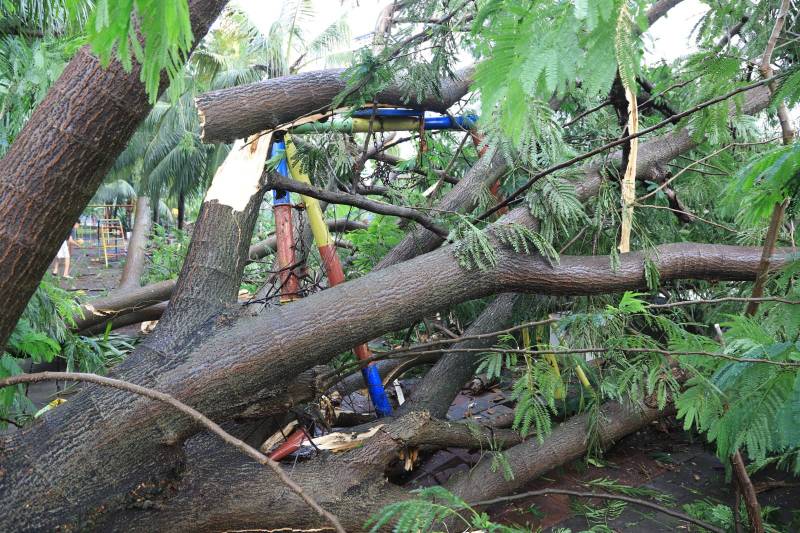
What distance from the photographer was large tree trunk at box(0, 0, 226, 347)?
6.57 ft

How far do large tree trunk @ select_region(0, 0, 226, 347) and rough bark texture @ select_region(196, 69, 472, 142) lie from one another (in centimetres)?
104

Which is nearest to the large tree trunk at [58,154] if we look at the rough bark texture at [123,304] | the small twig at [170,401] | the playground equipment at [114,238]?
the small twig at [170,401]

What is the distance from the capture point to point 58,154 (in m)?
2.01

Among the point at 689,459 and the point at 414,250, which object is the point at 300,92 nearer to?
the point at 414,250

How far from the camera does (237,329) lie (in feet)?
8.63

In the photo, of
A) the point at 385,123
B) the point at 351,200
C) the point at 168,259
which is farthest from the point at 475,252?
the point at 168,259

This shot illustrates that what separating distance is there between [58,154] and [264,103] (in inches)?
53.3

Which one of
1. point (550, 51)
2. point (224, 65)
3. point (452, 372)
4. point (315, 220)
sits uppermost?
point (224, 65)

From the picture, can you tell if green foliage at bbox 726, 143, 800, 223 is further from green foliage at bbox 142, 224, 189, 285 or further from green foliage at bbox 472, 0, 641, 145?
green foliage at bbox 142, 224, 189, 285

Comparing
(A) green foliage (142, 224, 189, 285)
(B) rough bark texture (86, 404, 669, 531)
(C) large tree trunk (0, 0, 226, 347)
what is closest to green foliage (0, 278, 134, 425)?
(C) large tree trunk (0, 0, 226, 347)

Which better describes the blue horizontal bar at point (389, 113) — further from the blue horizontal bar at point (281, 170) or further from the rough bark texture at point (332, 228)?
the rough bark texture at point (332, 228)

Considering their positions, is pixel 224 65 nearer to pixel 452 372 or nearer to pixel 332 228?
pixel 332 228

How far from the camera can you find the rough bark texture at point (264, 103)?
122 inches

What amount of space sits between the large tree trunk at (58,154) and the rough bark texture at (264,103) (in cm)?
104
